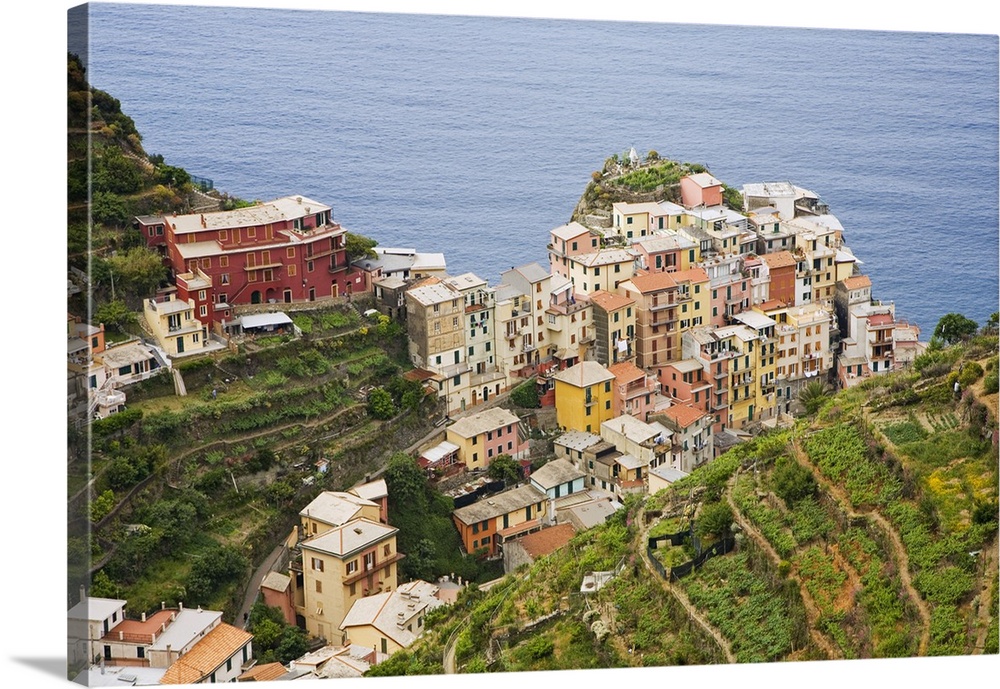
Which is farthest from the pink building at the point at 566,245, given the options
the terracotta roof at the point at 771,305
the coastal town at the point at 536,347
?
the terracotta roof at the point at 771,305

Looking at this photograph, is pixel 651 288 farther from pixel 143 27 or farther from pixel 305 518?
pixel 143 27

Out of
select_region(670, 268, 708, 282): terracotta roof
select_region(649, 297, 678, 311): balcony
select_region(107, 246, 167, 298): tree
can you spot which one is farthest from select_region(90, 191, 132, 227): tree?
select_region(670, 268, 708, 282): terracotta roof

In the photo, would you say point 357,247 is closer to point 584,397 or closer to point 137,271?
point 584,397

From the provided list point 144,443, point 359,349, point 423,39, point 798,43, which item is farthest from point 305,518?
point 798,43

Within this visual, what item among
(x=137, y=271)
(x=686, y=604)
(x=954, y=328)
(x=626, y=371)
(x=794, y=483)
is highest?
(x=137, y=271)

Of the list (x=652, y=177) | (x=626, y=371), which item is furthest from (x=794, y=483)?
(x=652, y=177)

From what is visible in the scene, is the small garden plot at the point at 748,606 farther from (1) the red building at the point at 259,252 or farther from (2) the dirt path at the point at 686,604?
(1) the red building at the point at 259,252
